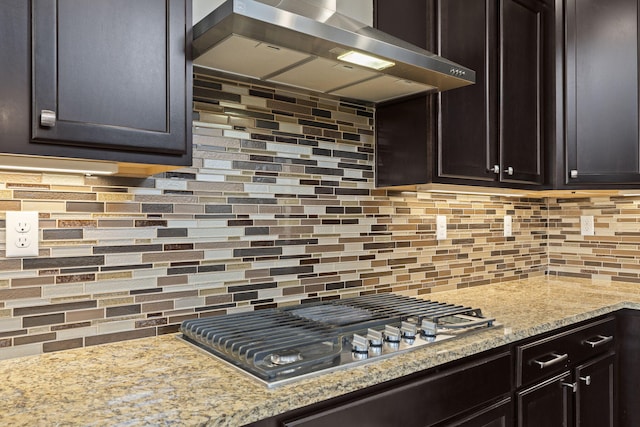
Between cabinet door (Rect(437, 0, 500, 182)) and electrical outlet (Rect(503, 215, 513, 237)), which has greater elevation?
cabinet door (Rect(437, 0, 500, 182))

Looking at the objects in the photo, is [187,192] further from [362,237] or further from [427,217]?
[427,217]

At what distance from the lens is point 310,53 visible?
146 cm

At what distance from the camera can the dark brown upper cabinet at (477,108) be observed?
6.42 feet

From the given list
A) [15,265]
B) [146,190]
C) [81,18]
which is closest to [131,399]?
[15,265]

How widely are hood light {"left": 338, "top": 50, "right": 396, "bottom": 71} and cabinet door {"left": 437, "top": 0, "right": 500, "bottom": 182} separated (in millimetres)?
467

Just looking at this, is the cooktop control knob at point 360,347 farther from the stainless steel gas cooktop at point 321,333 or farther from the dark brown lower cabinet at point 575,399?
the dark brown lower cabinet at point 575,399

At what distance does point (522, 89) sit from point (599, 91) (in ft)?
1.55

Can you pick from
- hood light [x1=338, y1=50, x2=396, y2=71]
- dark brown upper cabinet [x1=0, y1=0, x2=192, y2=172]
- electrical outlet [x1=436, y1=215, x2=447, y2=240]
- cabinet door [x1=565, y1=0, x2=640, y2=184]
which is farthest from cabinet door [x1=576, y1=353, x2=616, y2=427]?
dark brown upper cabinet [x1=0, y1=0, x2=192, y2=172]

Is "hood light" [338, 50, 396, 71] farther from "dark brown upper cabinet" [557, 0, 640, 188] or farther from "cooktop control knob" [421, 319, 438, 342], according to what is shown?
"dark brown upper cabinet" [557, 0, 640, 188]

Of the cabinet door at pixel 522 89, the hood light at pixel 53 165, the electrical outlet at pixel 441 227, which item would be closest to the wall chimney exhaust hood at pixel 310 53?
the hood light at pixel 53 165

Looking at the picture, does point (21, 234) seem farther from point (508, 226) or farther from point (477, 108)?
point (508, 226)

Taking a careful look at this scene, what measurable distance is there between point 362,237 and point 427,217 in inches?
16.7

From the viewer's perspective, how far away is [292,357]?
1185 mm

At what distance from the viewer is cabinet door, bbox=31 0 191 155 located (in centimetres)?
108
